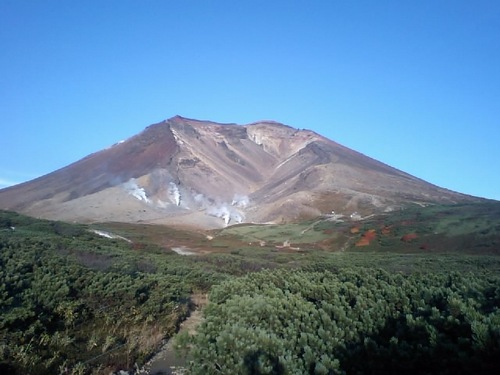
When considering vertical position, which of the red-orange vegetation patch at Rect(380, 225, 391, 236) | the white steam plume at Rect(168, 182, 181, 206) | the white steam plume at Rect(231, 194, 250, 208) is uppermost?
the white steam plume at Rect(168, 182, 181, 206)

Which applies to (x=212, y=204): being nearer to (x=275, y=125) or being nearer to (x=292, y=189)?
(x=292, y=189)

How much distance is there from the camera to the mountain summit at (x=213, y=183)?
85438 mm

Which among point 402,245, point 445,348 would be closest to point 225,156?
point 402,245

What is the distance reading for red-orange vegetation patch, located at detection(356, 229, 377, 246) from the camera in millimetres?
49594

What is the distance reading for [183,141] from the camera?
128 metres

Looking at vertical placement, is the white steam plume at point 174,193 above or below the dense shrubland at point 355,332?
above

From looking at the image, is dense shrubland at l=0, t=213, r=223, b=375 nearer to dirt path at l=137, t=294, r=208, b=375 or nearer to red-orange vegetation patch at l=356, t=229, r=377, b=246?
dirt path at l=137, t=294, r=208, b=375

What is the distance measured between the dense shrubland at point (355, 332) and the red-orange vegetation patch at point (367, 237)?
136ft

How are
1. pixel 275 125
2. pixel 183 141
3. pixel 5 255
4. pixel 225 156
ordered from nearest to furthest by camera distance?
pixel 5 255
pixel 183 141
pixel 225 156
pixel 275 125

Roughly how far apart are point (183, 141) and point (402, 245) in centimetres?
9062

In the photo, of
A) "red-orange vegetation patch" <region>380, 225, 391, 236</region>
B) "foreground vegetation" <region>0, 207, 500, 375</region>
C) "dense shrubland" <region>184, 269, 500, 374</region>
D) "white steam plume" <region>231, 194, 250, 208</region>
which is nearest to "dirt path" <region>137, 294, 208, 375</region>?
"foreground vegetation" <region>0, 207, 500, 375</region>

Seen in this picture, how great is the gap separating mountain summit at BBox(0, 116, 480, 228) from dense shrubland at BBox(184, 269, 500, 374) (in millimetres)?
71567

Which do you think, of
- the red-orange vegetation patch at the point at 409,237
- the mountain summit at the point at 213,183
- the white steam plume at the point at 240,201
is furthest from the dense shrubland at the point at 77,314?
the white steam plume at the point at 240,201

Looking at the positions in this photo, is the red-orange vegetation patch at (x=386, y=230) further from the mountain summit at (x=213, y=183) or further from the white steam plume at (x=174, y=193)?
the white steam plume at (x=174, y=193)
